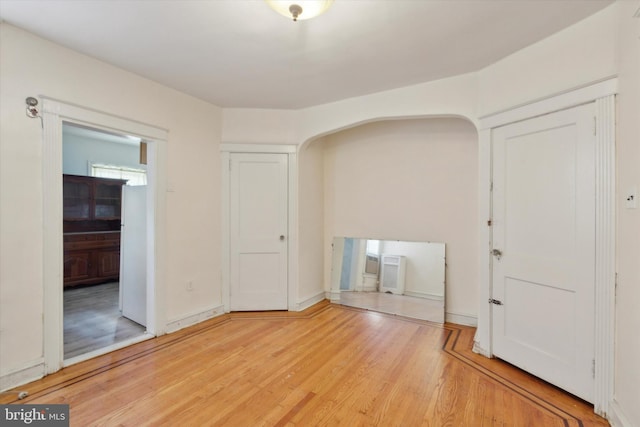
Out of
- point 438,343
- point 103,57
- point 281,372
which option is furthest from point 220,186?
point 438,343

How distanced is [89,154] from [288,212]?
4638 mm

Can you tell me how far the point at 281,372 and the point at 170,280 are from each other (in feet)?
5.32

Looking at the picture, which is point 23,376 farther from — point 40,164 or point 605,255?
point 605,255

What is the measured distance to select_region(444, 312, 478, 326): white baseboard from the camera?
10.5 ft

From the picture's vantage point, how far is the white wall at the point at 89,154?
17.3 ft

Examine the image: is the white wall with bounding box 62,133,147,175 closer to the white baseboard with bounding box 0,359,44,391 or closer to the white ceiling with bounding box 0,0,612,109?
the white ceiling with bounding box 0,0,612,109

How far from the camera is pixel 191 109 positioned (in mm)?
3260

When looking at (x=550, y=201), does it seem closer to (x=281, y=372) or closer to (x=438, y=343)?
(x=438, y=343)

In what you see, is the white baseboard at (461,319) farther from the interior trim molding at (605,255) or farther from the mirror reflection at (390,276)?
the interior trim molding at (605,255)

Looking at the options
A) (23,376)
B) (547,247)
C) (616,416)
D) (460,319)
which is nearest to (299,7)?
(547,247)

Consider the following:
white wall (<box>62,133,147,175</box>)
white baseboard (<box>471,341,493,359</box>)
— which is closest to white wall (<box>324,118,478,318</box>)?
white baseboard (<box>471,341,493,359</box>)

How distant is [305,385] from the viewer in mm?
2129

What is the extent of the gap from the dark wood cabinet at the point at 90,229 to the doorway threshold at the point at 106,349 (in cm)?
297

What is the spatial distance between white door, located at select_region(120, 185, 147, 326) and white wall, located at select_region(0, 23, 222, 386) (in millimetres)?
453
